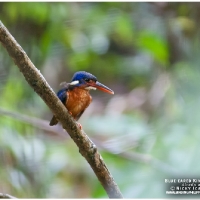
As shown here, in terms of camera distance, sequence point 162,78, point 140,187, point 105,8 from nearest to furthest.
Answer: point 140,187 < point 105,8 < point 162,78

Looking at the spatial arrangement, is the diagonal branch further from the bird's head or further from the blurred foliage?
the blurred foliage

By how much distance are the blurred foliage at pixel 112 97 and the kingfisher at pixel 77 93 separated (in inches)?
16.8

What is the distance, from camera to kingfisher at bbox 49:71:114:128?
125 centimetres

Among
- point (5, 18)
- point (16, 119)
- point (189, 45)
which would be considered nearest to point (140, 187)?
point (16, 119)

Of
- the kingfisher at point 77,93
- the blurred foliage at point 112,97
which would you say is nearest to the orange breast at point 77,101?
the kingfisher at point 77,93

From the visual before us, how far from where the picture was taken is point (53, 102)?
1.09 m

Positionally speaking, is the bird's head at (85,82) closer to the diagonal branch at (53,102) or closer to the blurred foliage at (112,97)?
the diagonal branch at (53,102)

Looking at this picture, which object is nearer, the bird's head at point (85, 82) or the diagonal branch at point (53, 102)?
the diagonal branch at point (53, 102)

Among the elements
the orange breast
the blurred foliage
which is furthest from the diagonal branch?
the blurred foliage

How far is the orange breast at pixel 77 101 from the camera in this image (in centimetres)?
125

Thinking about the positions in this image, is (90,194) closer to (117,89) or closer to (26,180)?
(26,180)

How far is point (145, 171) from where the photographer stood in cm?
176

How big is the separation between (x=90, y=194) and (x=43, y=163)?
253mm

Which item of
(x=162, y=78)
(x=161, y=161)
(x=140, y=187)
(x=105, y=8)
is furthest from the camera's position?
(x=162, y=78)
